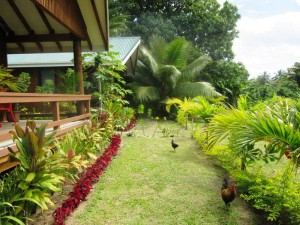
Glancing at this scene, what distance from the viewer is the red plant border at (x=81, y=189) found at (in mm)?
3217

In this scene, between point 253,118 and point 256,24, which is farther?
point 256,24

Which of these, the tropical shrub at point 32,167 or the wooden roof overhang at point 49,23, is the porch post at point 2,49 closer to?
the wooden roof overhang at point 49,23

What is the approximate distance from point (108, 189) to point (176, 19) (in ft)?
66.7

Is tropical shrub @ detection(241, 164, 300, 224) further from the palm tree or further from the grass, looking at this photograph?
the palm tree

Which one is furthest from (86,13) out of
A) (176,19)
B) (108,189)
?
(176,19)

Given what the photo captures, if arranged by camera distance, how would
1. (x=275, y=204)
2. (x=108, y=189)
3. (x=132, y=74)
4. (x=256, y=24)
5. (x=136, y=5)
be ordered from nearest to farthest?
(x=275, y=204) < (x=108, y=189) < (x=132, y=74) < (x=256, y=24) < (x=136, y=5)

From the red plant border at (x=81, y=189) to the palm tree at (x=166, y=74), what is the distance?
8.86 meters

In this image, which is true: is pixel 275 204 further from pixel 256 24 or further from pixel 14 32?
pixel 256 24

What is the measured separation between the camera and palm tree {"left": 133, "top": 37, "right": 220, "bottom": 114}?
47.9 feet

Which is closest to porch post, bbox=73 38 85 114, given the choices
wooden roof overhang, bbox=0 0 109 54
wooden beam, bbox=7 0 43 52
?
wooden roof overhang, bbox=0 0 109 54

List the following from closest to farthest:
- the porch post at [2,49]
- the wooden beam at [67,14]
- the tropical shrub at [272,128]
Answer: the tropical shrub at [272,128], the wooden beam at [67,14], the porch post at [2,49]

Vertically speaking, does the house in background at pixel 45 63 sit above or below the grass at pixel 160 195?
above

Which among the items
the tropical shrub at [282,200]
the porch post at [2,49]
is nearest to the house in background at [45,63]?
the porch post at [2,49]

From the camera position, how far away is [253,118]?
3.51 metres
